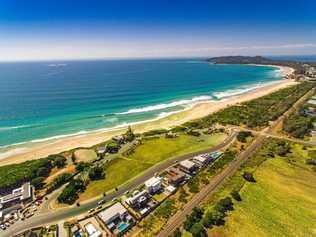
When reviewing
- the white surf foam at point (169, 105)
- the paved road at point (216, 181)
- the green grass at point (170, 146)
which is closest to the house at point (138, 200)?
the paved road at point (216, 181)

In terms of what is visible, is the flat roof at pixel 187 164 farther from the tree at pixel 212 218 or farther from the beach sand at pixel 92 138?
the beach sand at pixel 92 138

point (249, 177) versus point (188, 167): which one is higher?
point (188, 167)

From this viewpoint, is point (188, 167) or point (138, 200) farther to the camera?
point (188, 167)

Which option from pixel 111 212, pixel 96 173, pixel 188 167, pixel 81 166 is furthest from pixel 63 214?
pixel 188 167

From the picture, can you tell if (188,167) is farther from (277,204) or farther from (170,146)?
(277,204)

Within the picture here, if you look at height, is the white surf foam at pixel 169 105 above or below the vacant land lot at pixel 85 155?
above

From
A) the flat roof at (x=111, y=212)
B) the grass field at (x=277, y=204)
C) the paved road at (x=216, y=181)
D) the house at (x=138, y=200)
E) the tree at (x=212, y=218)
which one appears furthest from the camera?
the house at (x=138, y=200)
